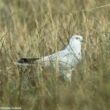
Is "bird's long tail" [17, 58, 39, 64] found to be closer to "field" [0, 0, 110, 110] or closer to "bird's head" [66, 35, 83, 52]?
"field" [0, 0, 110, 110]

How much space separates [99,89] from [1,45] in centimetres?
206

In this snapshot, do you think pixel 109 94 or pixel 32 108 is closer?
pixel 109 94

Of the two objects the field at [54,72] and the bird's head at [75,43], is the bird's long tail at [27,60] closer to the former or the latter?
the field at [54,72]

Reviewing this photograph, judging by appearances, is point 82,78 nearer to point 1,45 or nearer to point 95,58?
point 95,58

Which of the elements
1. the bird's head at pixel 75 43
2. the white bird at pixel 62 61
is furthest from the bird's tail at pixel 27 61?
the bird's head at pixel 75 43

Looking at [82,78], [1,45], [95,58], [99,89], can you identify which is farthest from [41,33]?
[99,89]

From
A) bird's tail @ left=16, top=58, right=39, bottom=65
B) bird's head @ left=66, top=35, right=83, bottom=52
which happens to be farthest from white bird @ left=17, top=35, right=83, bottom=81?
bird's head @ left=66, top=35, right=83, bottom=52


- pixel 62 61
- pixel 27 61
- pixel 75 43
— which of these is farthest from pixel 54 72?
pixel 75 43

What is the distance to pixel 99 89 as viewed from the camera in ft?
17.0

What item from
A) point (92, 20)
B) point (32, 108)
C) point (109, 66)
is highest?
point (92, 20)

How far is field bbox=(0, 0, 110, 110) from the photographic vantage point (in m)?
Answer: 5.06

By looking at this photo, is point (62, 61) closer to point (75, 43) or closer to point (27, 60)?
point (27, 60)

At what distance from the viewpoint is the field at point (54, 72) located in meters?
5.06

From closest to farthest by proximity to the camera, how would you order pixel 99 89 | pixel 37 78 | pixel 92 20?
pixel 99 89 < pixel 37 78 < pixel 92 20
